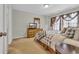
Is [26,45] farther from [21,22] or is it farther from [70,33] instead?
[70,33]

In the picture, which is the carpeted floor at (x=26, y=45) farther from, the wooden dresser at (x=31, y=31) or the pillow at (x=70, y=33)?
the pillow at (x=70, y=33)

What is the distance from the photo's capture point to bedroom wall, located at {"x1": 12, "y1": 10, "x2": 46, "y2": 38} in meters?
1.98

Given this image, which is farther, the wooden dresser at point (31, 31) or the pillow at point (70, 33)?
the wooden dresser at point (31, 31)

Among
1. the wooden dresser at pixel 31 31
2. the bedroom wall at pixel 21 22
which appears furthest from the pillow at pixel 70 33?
the wooden dresser at pixel 31 31

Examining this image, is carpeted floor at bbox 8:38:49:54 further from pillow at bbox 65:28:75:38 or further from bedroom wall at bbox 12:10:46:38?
pillow at bbox 65:28:75:38

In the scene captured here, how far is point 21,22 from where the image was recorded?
2.11 m

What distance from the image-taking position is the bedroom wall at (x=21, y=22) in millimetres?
1980

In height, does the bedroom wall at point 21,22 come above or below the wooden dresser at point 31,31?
above

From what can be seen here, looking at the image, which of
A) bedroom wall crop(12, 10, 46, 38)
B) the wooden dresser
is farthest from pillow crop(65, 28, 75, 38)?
the wooden dresser

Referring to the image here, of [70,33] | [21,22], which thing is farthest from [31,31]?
[70,33]

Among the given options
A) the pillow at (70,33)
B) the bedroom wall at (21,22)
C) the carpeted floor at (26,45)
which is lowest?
the carpeted floor at (26,45)

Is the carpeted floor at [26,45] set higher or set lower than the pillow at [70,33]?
lower

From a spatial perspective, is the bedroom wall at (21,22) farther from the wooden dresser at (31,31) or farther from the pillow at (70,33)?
the pillow at (70,33)
